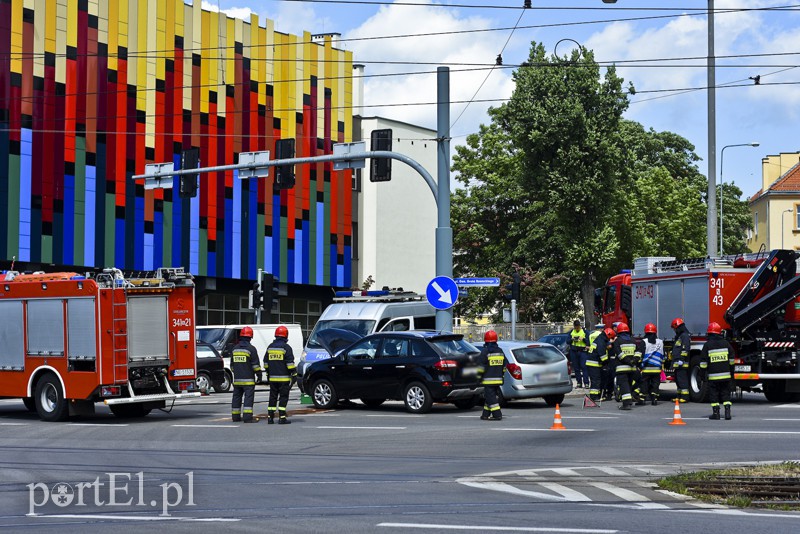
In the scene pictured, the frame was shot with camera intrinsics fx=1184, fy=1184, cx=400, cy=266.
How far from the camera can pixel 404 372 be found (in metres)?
22.0

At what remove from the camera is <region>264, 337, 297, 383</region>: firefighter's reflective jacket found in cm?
2025

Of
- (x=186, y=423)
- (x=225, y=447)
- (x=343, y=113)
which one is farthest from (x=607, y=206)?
(x=225, y=447)

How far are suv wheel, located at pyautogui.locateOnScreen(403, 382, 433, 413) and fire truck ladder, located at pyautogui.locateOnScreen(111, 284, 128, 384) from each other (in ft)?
16.9

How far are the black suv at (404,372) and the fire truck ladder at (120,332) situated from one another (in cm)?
416

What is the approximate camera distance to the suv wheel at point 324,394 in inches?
908

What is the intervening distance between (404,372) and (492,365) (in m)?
2.13

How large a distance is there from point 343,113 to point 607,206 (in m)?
20.1

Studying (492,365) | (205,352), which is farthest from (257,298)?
(492,365)

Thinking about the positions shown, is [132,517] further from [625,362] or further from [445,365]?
[625,362]

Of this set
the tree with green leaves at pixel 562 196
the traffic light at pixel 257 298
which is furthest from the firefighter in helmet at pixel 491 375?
the tree with green leaves at pixel 562 196

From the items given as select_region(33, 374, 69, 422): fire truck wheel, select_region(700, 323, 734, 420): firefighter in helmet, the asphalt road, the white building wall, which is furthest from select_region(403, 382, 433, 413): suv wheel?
the white building wall

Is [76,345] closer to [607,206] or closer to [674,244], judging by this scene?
[607,206]

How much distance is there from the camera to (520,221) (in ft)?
185

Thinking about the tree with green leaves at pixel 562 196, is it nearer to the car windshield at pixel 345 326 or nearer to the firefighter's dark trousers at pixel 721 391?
the car windshield at pixel 345 326
